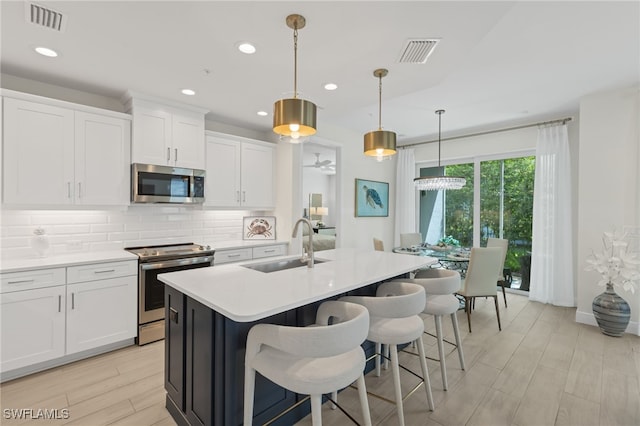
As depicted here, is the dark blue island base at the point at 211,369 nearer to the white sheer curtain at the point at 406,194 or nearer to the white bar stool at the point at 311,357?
the white bar stool at the point at 311,357

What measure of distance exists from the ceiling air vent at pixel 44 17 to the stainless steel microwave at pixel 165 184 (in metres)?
1.44

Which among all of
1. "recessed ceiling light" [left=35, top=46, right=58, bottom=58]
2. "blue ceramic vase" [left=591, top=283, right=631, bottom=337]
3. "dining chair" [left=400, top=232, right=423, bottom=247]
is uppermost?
"recessed ceiling light" [left=35, top=46, right=58, bottom=58]

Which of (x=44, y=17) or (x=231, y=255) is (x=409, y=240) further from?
(x=44, y=17)

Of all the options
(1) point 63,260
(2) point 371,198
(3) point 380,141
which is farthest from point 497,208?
(1) point 63,260

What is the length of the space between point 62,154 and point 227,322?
2.60 m

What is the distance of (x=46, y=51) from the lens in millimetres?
2404

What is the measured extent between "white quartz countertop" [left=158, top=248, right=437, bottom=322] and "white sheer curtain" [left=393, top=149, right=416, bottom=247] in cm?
360

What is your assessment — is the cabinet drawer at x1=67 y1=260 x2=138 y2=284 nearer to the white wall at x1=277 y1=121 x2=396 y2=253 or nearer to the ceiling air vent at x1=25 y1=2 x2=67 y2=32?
the ceiling air vent at x1=25 y1=2 x2=67 y2=32

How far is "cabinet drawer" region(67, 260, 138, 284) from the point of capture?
2.70 m

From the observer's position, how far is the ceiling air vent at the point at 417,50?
218cm

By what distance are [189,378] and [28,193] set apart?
234cm

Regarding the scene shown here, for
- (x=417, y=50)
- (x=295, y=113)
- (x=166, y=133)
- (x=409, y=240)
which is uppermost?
(x=417, y=50)

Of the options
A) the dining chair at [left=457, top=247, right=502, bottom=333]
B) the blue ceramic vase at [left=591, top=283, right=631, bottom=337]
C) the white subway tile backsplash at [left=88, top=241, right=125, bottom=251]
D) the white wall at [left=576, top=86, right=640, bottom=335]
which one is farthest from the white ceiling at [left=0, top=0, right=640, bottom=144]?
the blue ceramic vase at [left=591, top=283, right=631, bottom=337]

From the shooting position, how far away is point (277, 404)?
73.7 inches
